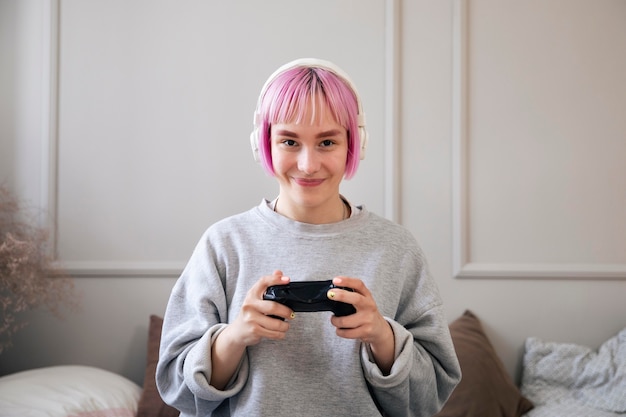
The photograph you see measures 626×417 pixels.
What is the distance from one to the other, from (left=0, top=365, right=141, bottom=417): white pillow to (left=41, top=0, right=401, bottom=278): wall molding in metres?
0.38

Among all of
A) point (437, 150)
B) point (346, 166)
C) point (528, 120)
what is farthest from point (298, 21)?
point (346, 166)

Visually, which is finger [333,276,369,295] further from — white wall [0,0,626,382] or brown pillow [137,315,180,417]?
white wall [0,0,626,382]

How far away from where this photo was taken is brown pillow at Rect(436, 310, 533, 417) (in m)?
1.94

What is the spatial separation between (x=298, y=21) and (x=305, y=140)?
1307mm

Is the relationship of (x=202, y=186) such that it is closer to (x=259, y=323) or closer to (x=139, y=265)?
(x=139, y=265)

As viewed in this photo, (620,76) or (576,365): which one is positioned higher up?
(620,76)

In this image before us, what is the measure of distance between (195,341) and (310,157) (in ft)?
1.18

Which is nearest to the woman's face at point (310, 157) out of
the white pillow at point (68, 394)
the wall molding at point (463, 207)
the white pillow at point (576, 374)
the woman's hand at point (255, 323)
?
the woman's hand at point (255, 323)

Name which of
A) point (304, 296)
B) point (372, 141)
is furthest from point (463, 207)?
point (304, 296)

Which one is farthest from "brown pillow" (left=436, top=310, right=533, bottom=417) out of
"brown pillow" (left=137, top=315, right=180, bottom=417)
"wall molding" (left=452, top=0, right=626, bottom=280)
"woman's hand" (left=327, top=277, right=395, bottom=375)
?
"woman's hand" (left=327, top=277, right=395, bottom=375)

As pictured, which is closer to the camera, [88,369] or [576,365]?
[88,369]

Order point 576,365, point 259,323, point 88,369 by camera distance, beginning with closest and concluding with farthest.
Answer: point 259,323 → point 88,369 → point 576,365

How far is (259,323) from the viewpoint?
3.08 feet

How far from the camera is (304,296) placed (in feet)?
3.05
